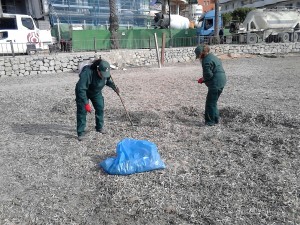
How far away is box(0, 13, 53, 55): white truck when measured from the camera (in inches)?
578

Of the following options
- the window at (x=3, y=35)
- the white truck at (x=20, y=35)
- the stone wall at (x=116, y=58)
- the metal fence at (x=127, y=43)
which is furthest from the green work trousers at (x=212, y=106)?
the window at (x=3, y=35)

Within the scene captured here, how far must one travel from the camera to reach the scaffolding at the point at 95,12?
84.5ft

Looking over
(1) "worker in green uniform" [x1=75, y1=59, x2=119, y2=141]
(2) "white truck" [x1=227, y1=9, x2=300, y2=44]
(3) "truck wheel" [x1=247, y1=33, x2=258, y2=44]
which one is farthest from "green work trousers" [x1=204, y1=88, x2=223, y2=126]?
(2) "white truck" [x1=227, y1=9, x2=300, y2=44]

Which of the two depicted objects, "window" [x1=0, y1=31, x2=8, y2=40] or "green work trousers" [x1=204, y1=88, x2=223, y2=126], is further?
"window" [x1=0, y1=31, x2=8, y2=40]

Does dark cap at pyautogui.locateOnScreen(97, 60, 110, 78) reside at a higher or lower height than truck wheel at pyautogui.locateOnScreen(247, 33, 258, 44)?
lower

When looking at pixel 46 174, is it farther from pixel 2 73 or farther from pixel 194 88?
pixel 2 73

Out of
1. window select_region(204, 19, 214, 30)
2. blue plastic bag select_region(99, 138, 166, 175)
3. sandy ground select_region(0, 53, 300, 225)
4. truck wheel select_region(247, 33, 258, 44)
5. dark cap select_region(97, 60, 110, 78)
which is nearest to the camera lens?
sandy ground select_region(0, 53, 300, 225)

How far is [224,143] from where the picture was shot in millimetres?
4598

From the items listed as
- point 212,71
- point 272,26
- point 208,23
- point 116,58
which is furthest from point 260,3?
point 212,71

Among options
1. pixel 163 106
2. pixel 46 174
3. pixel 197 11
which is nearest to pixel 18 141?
pixel 46 174

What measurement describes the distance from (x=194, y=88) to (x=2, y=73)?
Answer: 29.5 ft

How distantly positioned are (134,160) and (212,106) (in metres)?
2.26

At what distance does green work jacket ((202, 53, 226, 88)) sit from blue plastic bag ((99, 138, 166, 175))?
2.02 meters

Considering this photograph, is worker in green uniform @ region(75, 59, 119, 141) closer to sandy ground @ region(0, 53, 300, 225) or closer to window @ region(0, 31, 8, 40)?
sandy ground @ region(0, 53, 300, 225)
